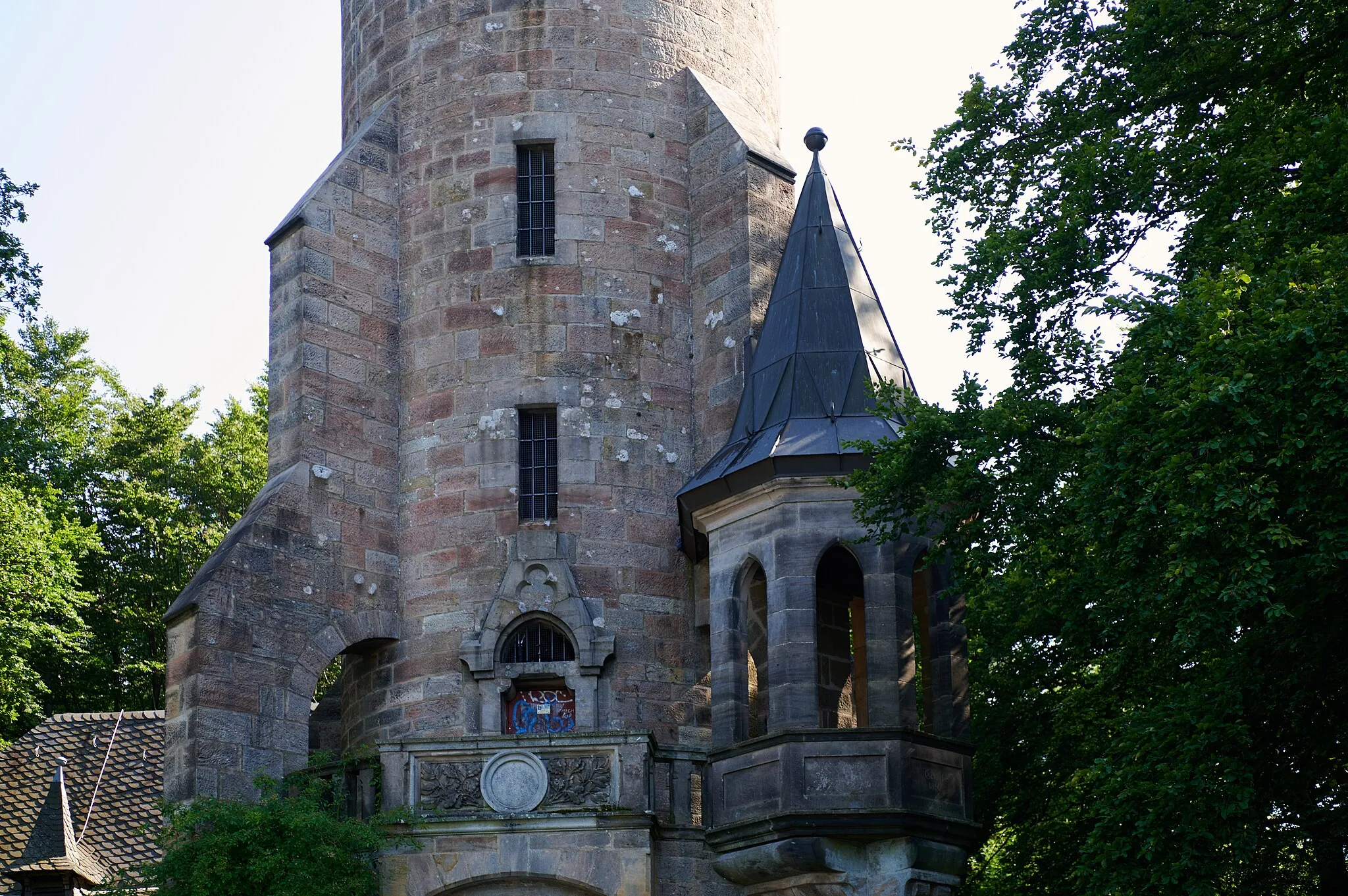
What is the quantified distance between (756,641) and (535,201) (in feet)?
19.1

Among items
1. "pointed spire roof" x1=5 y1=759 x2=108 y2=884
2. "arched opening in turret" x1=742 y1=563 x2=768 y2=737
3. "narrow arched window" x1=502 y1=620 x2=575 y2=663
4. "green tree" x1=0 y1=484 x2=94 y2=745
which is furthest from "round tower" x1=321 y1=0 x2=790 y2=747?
"green tree" x1=0 y1=484 x2=94 y2=745

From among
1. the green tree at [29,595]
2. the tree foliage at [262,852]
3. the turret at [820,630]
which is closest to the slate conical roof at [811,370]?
the turret at [820,630]

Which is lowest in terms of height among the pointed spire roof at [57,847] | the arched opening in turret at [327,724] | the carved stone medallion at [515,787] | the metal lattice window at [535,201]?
the carved stone medallion at [515,787]

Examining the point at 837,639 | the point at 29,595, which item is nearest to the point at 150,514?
the point at 29,595

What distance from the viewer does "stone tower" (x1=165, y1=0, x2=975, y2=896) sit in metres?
19.6

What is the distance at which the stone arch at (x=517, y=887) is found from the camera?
19.6 meters

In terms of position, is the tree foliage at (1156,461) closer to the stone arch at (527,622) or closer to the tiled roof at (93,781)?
the stone arch at (527,622)

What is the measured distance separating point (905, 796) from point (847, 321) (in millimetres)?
4942

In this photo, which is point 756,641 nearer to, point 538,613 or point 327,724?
point 538,613

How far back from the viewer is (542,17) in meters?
24.1

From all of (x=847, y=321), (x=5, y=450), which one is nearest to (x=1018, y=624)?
(x=847, y=321)

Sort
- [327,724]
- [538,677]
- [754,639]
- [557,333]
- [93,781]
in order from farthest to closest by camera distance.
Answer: [93,781] → [327,724] → [557,333] → [538,677] → [754,639]

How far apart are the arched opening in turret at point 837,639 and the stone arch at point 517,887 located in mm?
3062

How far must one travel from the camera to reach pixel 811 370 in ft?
69.2
